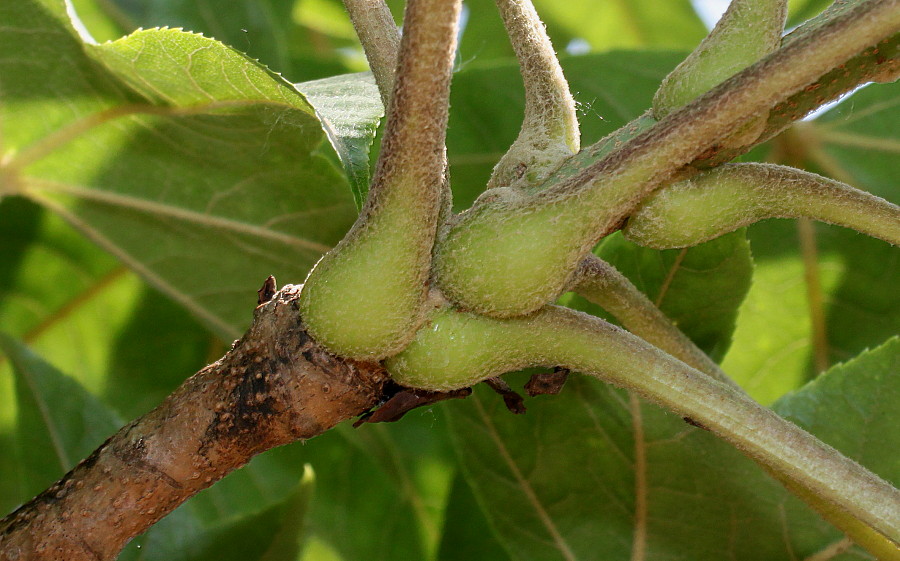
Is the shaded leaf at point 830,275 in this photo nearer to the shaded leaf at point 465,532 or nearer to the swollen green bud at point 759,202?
the shaded leaf at point 465,532

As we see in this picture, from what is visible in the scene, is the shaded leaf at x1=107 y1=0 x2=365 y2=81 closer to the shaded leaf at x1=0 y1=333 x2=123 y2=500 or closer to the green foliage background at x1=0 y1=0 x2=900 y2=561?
the green foliage background at x1=0 y1=0 x2=900 y2=561

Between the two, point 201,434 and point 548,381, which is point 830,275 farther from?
point 201,434

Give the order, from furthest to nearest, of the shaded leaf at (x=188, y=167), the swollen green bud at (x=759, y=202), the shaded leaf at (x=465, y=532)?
the shaded leaf at (x=465, y=532), the shaded leaf at (x=188, y=167), the swollen green bud at (x=759, y=202)

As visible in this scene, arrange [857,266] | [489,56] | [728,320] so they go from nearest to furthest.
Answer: [728,320], [857,266], [489,56]

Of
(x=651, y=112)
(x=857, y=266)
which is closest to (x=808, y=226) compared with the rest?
(x=857, y=266)

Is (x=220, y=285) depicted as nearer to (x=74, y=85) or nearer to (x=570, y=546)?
(x=74, y=85)

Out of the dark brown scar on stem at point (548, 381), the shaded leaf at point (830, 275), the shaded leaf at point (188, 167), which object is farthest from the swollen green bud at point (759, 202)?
the shaded leaf at point (830, 275)

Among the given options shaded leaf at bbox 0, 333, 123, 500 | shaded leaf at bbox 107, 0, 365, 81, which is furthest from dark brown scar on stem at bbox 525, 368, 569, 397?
shaded leaf at bbox 107, 0, 365, 81
